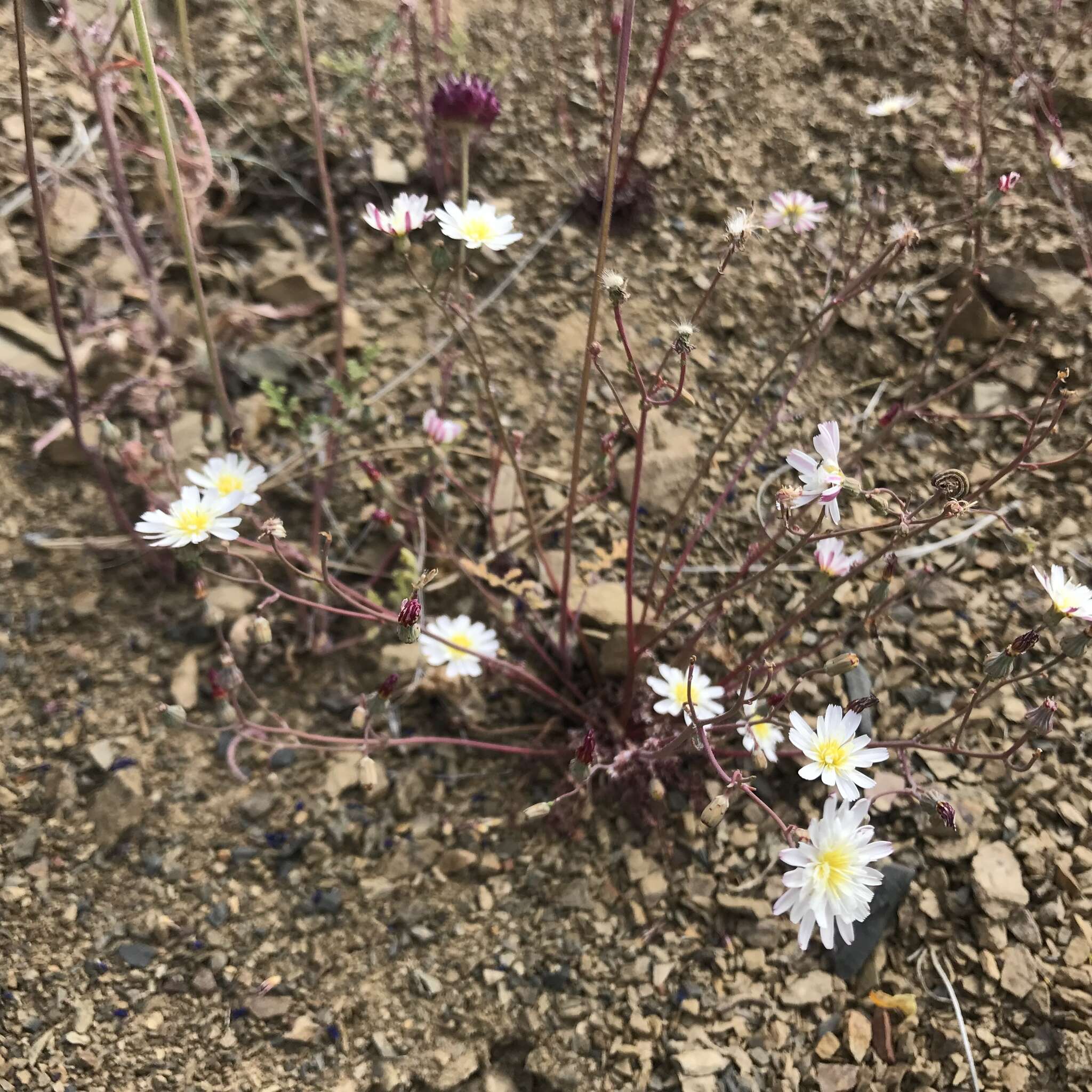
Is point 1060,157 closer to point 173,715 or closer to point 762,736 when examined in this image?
point 762,736

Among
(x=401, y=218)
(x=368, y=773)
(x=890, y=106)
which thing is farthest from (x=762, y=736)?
(x=890, y=106)

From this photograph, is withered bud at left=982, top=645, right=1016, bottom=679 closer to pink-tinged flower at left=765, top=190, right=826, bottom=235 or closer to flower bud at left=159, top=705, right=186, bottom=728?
pink-tinged flower at left=765, top=190, right=826, bottom=235

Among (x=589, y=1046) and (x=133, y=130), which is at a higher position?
(x=133, y=130)

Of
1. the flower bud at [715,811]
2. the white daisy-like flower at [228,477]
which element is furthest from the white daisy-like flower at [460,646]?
the flower bud at [715,811]

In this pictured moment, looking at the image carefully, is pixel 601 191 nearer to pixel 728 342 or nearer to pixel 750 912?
pixel 728 342

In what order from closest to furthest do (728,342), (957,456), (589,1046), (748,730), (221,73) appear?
1. (748,730)
2. (589,1046)
3. (957,456)
4. (728,342)
5. (221,73)

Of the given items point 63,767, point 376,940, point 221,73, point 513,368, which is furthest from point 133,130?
point 376,940
